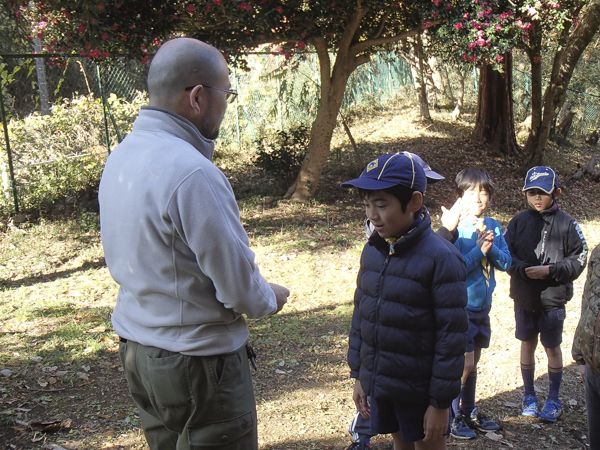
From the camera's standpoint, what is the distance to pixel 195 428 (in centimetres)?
200

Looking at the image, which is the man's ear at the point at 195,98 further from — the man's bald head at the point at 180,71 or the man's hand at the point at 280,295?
the man's hand at the point at 280,295

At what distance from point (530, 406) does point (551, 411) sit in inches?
5.4

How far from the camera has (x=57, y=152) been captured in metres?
10.2

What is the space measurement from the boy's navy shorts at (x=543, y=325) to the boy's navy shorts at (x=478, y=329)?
496 millimetres

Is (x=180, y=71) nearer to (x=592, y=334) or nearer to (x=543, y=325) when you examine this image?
(x=592, y=334)

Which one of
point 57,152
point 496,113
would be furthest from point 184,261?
point 496,113

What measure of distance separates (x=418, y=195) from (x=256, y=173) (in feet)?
32.5

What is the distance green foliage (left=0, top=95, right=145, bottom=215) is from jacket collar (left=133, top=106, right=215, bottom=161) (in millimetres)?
8016

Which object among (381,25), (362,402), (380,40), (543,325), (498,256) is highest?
(381,25)

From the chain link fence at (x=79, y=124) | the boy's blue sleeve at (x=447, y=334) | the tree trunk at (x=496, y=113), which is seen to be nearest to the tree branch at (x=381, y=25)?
the chain link fence at (x=79, y=124)

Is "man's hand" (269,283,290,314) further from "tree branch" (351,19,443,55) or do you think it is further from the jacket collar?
"tree branch" (351,19,443,55)

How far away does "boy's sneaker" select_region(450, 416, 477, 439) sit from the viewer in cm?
362

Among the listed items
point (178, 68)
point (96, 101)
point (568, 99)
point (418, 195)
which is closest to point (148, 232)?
point (178, 68)

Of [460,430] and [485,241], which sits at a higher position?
[485,241]
